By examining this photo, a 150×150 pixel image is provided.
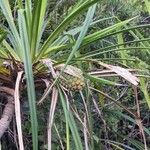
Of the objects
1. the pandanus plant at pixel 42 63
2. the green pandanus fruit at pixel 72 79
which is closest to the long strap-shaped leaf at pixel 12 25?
the pandanus plant at pixel 42 63

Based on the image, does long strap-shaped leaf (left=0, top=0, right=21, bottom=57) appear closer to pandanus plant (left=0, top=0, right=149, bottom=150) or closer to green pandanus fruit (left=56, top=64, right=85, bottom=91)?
pandanus plant (left=0, top=0, right=149, bottom=150)

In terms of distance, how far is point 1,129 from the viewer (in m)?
1.06

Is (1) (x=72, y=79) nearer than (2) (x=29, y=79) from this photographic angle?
No

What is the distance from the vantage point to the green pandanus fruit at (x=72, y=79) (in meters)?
1.04

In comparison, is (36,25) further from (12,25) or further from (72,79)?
(72,79)

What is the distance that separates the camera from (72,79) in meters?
1.07

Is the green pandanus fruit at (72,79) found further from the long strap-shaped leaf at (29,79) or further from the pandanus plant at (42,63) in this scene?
the long strap-shaped leaf at (29,79)

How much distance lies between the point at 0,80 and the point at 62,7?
2.80ft

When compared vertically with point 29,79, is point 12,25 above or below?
above

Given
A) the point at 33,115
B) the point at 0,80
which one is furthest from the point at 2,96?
the point at 33,115

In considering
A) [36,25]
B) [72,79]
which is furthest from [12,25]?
[72,79]

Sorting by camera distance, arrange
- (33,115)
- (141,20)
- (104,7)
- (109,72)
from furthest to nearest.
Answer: (141,20) → (104,7) → (109,72) → (33,115)

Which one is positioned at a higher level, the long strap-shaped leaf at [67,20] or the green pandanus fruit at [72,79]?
the long strap-shaped leaf at [67,20]

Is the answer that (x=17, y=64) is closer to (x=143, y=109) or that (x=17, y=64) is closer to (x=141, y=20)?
(x=143, y=109)
